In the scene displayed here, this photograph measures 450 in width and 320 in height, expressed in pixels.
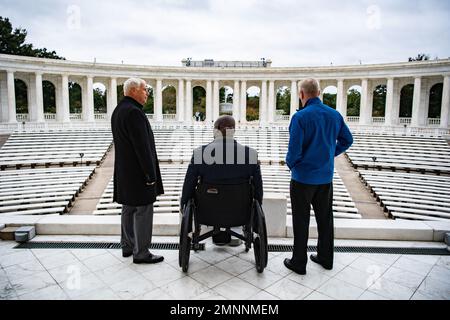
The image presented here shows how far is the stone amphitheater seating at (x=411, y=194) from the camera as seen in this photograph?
11.5m

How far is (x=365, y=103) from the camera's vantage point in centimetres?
3375

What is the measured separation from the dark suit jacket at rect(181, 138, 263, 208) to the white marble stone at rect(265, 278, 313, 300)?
1034 mm

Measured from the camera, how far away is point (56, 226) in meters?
4.55

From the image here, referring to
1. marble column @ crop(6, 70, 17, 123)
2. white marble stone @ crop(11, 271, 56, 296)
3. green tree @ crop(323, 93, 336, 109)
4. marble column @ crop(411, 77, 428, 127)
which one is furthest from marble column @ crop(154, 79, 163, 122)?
white marble stone @ crop(11, 271, 56, 296)

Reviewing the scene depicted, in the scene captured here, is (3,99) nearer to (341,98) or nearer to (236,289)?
(341,98)

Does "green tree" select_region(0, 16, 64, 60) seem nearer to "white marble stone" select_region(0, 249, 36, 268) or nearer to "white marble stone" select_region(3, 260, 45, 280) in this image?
"white marble stone" select_region(0, 249, 36, 268)

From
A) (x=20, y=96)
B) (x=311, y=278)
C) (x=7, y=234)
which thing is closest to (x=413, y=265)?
(x=311, y=278)

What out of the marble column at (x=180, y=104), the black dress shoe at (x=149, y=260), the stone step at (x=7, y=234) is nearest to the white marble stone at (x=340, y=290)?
the black dress shoe at (x=149, y=260)

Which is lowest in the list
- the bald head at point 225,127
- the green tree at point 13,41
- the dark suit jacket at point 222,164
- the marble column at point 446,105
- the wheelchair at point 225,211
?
the wheelchair at point 225,211

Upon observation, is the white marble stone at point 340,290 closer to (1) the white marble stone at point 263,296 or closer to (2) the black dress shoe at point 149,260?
(1) the white marble stone at point 263,296

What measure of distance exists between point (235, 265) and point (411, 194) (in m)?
12.8

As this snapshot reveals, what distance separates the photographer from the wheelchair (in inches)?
131

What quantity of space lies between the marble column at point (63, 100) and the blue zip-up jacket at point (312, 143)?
3304cm

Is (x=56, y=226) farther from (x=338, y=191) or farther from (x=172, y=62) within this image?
(x=172, y=62)
